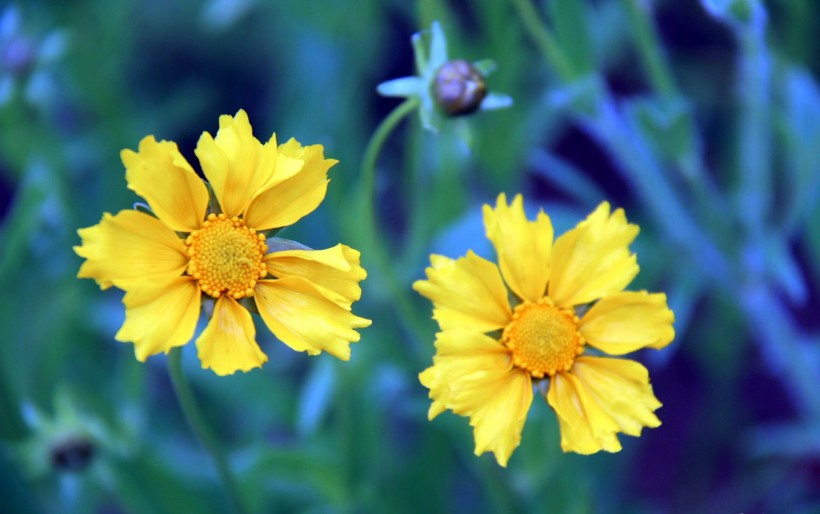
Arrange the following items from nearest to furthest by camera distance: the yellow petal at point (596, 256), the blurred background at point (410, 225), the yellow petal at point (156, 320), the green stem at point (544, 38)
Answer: the yellow petal at point (156, 320) → the yellow petal at point (596, 256) → the green stem at point (544, 38) → the blurred background at point (410, 225)

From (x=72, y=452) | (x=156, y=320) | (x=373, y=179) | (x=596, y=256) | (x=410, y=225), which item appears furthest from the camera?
(x=410, y=225)

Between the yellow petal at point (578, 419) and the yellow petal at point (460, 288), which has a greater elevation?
the yellow petal at point (460, 288)

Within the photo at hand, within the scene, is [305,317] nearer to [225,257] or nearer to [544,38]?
[225,257]

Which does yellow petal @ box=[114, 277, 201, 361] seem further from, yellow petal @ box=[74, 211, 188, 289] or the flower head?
the flower head

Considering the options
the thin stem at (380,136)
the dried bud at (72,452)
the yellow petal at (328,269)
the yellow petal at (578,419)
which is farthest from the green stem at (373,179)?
the dried bud at (72,452)

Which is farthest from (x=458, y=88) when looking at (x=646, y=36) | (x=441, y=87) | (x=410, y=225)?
(x=410, y=225)

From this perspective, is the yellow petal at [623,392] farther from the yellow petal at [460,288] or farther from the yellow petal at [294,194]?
the yellow petal at [294,194]
